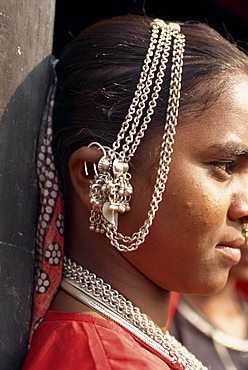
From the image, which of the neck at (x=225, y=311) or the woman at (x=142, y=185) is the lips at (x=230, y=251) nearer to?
the woman at (x=142, y=185)

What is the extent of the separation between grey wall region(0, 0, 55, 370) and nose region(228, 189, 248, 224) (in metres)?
0.69

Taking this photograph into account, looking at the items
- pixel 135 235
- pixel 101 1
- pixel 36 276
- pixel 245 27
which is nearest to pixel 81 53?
pixel 135 235

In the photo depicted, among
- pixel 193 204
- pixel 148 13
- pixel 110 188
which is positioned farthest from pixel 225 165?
pixel 148 13

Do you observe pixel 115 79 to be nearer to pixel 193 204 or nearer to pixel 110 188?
pixel 110 188

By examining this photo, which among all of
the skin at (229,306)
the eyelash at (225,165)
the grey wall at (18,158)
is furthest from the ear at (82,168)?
the skin at (229,306)

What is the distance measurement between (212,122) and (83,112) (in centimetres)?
46

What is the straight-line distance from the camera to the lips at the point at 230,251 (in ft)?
5.92

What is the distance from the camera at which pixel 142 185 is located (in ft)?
5.74

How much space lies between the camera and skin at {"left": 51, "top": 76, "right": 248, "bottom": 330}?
1712mm

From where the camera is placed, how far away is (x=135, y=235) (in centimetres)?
173

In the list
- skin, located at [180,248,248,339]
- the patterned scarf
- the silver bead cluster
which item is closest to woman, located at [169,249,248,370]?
skin, located at [180,248,248,339]

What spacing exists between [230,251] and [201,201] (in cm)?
25

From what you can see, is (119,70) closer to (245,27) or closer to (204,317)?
(245,27)

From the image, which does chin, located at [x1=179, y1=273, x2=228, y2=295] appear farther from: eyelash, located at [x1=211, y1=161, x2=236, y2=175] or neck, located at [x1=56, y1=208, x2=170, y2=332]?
eyelash, located at [x1=211, y1=161, x2=236, y2=175]
